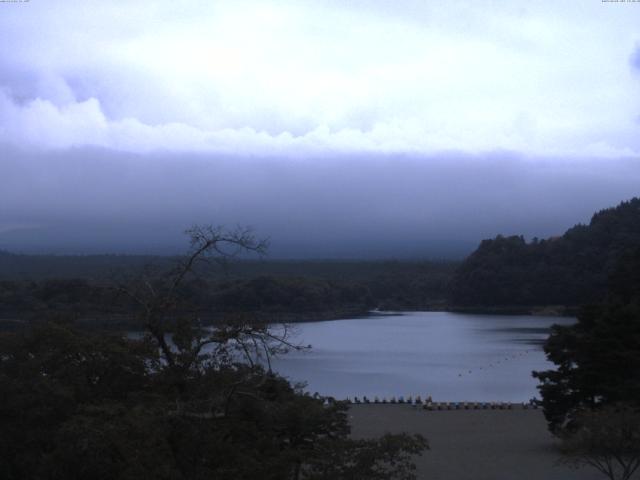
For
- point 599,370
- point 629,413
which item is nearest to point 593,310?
point 599,370

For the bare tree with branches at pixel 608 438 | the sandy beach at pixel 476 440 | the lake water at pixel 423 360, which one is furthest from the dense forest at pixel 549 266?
the bare tree with branches at pixel 608 438

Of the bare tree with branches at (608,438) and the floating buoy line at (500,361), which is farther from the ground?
the bare tree with branches at (608,438)

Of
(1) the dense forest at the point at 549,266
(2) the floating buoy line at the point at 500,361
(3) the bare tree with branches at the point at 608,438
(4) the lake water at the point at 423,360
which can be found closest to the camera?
(3) the bare tree with branches at the point at 608,438

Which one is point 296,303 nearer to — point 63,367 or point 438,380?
point 438,380

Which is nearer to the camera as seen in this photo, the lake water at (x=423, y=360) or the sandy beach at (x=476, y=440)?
the sandy beach at (x=476, y=440)

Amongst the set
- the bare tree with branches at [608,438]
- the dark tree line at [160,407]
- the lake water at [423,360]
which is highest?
the dark tree line at [160,407]

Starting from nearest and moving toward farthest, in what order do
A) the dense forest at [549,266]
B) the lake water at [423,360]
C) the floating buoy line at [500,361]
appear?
1. the lake water at [423,360]
2. the floating buoy line at [500,361]
3. the dense forest at [549,266]

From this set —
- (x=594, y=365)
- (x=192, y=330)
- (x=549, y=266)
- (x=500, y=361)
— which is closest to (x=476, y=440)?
(x=594, y=365)

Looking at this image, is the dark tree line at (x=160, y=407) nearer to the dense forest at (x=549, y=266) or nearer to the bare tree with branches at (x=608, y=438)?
the bare tree with branches at (x=608, y=438)

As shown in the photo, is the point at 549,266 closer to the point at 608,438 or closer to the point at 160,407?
the point at 608,438
